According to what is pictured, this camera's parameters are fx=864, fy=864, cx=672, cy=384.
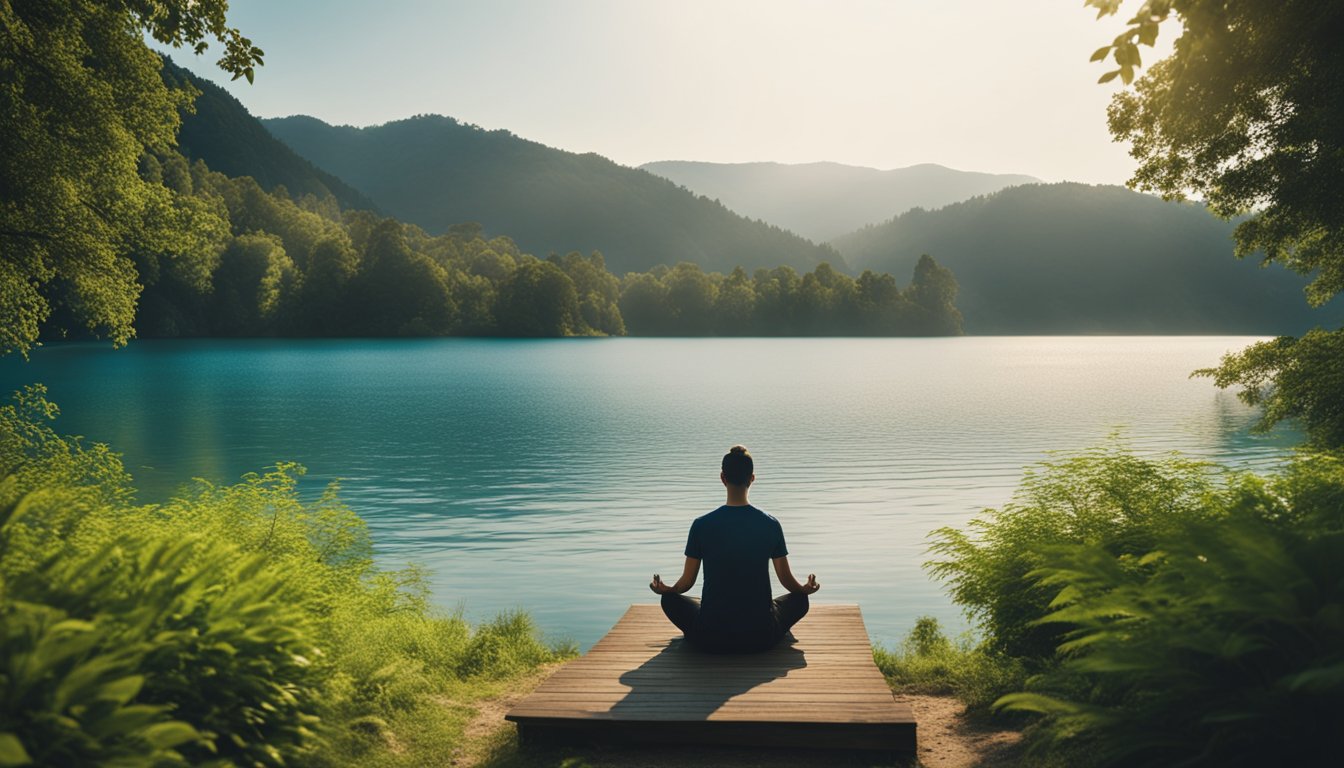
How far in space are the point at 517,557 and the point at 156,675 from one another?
609 inches

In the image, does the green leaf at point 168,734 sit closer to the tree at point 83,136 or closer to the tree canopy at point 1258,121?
the tree at point 83,136

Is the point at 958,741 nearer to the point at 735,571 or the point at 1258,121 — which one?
the point at 735,571

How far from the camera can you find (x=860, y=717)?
621cm

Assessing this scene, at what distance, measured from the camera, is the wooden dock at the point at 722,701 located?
20.3 feet

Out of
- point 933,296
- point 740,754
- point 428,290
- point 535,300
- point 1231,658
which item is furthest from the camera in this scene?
point 933,296

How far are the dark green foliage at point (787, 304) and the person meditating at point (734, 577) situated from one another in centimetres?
17858

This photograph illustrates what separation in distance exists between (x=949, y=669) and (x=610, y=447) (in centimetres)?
2679

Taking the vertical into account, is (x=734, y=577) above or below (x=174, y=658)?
below

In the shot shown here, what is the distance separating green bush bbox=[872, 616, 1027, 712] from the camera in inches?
316

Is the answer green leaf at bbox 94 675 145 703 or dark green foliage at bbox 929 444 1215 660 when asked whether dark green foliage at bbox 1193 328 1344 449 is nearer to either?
dark green foliage at bbox 929 444 1215 660

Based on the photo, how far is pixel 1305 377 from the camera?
51.9 ft

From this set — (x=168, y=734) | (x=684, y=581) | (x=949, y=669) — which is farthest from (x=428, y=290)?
(x=168, y=734)

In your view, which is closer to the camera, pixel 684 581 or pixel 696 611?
pixel 684 581

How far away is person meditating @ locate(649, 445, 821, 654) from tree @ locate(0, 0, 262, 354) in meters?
9.52
